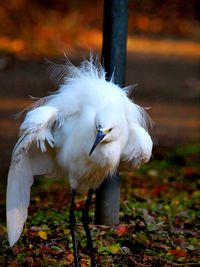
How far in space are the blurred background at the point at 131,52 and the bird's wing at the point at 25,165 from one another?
2.74m

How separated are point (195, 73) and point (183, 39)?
8.50ft

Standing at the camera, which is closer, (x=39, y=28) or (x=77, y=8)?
(x=39, y=28)

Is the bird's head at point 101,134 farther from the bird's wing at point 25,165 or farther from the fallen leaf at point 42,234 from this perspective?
the fallen leaf at point 42,234

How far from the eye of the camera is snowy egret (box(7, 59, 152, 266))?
4.67m

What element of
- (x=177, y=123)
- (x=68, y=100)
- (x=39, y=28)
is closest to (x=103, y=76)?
(x=68, y=100)

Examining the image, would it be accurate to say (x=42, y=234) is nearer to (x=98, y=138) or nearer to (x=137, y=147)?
(x=137, y=147)

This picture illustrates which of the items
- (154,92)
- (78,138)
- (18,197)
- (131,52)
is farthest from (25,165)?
(131,52)

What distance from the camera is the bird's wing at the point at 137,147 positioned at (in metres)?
4.84

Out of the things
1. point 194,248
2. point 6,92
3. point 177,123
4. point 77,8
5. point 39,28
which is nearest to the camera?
point 194,248

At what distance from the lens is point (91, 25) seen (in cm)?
1549

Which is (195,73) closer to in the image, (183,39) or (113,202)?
(183,39)

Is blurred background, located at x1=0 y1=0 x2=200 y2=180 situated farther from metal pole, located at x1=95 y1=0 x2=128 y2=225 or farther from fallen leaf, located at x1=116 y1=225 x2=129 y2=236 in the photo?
metal pole, located at x1=95 y1=0 x2=128 y2=225

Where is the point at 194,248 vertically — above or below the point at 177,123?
below

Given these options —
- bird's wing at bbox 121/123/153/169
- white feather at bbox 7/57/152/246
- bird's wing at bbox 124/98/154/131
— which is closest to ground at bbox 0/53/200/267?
white feather at bbox 7/57/152/246
